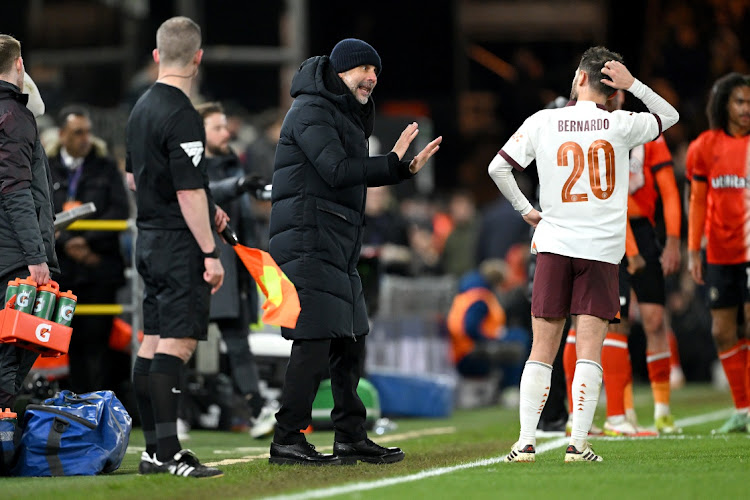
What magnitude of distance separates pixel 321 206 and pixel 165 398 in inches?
54.3

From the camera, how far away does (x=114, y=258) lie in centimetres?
1137

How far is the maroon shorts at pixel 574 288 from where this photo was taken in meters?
7.66

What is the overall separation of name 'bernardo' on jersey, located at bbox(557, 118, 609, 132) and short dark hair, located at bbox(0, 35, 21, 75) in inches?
119

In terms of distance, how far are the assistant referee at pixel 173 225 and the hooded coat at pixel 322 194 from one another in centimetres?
68

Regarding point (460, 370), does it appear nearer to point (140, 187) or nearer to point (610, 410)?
point (610, 410)

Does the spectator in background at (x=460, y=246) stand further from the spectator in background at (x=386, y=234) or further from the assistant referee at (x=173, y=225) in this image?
the assistant referee at (x=173, y=225)

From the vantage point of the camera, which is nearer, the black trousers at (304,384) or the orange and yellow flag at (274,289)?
the orange and yellow flag at (274,289)

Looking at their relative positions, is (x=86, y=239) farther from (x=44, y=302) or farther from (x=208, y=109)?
(x=44, y=302)

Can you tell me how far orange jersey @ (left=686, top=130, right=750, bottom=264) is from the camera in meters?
10.3

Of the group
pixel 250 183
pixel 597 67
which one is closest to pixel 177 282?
pixel 597 67

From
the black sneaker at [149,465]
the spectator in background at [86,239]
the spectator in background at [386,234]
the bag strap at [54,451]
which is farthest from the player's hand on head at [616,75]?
the spectator in background at [386,234]

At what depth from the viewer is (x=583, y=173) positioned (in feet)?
25.0

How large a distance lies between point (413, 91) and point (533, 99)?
5727mm

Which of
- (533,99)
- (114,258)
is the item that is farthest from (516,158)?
(533,99)
